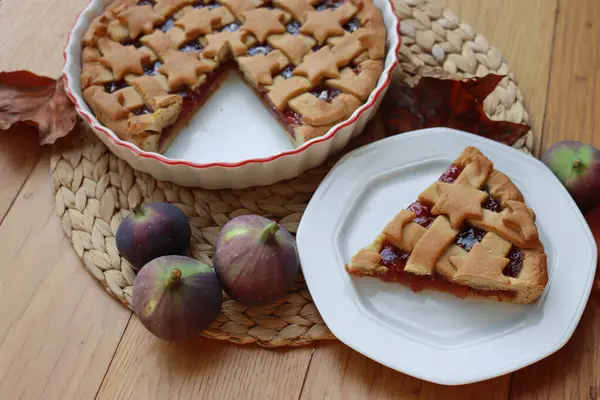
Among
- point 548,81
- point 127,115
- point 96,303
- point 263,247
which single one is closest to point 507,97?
point 548,81

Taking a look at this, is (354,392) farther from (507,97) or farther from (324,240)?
(507,97)

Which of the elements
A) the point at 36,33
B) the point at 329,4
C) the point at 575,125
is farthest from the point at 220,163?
the point at 575,125

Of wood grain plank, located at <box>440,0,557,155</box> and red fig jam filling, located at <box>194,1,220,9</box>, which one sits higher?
red fig jam filling, located at <box>194,1,220,9</box>

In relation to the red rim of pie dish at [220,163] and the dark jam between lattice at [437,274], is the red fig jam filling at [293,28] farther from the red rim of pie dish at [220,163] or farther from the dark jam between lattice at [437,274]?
the dark jam between lattice at [437,274]

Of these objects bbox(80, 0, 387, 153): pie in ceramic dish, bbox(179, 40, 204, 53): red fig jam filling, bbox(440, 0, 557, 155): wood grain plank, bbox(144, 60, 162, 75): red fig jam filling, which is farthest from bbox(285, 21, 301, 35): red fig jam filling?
bbox(440, 0, 557, 155): wood grain plank

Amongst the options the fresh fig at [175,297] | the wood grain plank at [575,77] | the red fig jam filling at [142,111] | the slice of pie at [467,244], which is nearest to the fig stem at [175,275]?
the fresh fig at [175,297]

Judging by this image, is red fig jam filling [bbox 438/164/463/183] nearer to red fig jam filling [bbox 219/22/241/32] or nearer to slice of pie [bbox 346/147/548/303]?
slice of pie [bbox 346/147/548/303]
